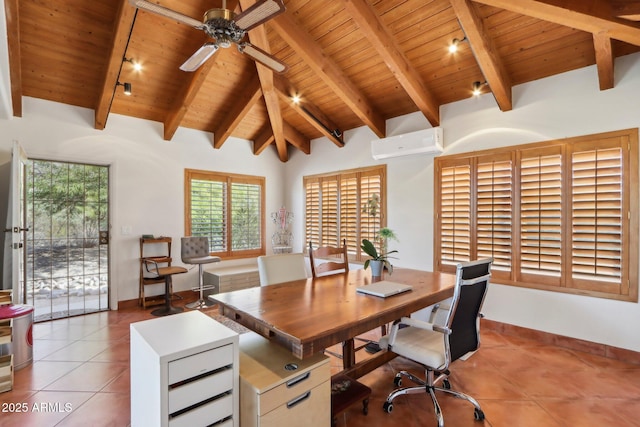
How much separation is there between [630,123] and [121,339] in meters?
5.56

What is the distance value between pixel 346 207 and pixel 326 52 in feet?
8.13

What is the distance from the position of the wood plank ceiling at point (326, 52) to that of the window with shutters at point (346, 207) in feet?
2.69

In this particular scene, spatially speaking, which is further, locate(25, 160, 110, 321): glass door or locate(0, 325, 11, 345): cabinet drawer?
locate(25, 160, 110, 321): glass door

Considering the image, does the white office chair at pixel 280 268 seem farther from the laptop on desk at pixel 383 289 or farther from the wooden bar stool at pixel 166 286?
the wooden bar stool at pixel 166 286

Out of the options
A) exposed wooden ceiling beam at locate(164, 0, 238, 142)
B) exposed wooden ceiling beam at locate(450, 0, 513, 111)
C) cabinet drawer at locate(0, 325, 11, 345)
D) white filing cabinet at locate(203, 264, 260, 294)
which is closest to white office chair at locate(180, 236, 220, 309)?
white filing cabinet at locate(203, 264, 260, 294)

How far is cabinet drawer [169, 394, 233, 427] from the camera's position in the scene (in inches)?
58.3

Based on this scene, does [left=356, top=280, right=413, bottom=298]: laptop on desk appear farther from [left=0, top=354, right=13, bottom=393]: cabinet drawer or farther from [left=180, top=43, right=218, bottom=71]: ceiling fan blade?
[left=0, top=354, right=13, bottom=393]: cabinet drawer

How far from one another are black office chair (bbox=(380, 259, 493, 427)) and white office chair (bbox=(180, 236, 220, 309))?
331cm

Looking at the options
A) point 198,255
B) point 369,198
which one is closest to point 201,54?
point 369,198

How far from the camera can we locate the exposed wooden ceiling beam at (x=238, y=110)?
455cm

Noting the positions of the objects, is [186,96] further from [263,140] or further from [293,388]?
[293,388]

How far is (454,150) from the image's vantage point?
411 cm

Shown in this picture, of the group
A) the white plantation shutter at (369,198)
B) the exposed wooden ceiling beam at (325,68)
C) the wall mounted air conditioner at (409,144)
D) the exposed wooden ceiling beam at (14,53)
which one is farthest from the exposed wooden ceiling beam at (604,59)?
the exposed wooden ceiling beam at (14,53)

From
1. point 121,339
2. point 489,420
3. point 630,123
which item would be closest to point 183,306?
point 121,339
